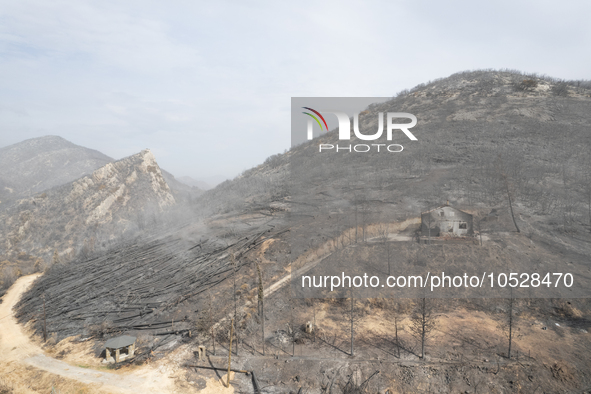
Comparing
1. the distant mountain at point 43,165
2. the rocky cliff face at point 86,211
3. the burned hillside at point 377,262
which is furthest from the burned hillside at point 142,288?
the distant mountain at point 43,165

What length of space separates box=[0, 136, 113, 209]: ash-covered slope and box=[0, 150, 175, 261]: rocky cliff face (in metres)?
29.6

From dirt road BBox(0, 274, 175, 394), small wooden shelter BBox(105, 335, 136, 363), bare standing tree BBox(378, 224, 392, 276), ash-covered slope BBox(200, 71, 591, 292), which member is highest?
ash-covered slope BBox(200, 71, 591, 292)

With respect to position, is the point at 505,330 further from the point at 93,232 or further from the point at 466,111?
the point at 93,232

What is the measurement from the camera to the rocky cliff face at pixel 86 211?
5225 cm

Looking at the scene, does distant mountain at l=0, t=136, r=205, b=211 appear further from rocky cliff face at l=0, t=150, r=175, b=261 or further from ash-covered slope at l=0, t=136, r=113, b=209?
rocky cliff face at l=0, t=150, r=175, b=261

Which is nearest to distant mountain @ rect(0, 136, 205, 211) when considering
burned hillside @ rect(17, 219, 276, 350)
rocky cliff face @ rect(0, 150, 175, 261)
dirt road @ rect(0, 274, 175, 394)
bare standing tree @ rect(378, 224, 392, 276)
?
rocky cliff face @ rect(0, 150, 175, 261)

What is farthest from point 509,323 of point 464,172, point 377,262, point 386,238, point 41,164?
point 41,164

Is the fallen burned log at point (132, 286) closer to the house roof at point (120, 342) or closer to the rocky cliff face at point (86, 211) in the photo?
the house roof at point (120, 342)

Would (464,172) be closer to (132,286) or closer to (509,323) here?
(509,323)

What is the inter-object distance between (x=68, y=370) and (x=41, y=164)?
359 feet

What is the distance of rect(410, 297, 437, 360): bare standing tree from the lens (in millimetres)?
17875

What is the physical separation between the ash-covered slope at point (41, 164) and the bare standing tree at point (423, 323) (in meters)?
95.5

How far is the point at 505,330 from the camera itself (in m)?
19.7

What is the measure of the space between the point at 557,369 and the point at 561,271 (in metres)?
10.4
